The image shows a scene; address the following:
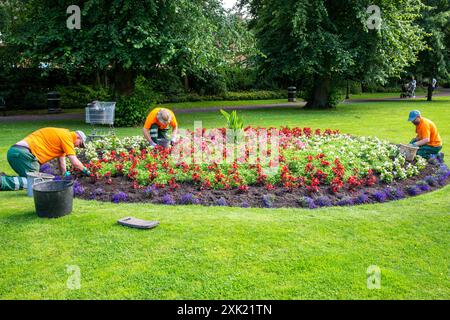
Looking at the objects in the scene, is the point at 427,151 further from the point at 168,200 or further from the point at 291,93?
the point at 291,93

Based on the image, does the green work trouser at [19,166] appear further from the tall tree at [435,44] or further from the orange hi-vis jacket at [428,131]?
the tall tree at [435,44]

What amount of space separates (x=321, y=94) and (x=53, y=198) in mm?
19435

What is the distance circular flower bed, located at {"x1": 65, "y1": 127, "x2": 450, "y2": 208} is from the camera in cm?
699

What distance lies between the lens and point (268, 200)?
6777 mm

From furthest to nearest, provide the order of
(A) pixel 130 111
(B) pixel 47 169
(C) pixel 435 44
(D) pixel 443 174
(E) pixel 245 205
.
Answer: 1. (C) pixel 435 44
2. (A) pixel 130 111
3. (B) pixel 47 169
4. (D) pixel 443 174
5. (E) pixel 245 205

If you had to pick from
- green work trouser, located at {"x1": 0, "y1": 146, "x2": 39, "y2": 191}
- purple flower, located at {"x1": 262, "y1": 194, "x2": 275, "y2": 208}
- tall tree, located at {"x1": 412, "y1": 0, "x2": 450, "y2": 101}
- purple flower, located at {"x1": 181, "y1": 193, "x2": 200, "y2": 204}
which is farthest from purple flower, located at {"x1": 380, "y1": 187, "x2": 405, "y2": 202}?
tall tree, located at {"x1": 412, "y1": 0, "x2": 450, "y2": 101}

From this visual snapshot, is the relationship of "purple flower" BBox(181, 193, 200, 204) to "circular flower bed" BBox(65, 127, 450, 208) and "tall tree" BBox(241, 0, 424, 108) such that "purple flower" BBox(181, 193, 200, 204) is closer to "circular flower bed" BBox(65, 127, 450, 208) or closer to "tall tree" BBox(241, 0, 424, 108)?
"circular flower bed" BBox(65, 127, 450, 208)

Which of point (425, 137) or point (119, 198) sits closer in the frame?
point (119, 198)

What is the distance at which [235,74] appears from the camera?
32406 mm

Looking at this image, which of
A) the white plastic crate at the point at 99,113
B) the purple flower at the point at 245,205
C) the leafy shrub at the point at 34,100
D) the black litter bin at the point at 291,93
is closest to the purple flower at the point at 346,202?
the purple flower at the point at 245,205

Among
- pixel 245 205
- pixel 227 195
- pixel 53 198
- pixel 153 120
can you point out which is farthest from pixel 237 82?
pixel 53 198

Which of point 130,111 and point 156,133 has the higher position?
point 130,111

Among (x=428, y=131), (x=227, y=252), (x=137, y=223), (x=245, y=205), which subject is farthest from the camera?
(x=428, y=131)
